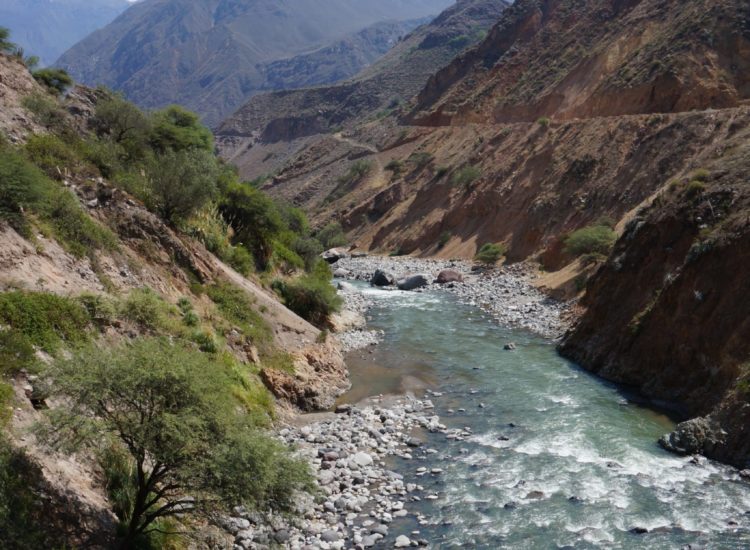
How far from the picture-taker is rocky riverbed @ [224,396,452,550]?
422 inches

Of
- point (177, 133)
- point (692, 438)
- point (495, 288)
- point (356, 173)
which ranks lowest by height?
point (692, 438)

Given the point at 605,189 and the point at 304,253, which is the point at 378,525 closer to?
the point at 304,253

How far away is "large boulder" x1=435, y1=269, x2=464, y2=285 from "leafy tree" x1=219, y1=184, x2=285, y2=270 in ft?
47.2

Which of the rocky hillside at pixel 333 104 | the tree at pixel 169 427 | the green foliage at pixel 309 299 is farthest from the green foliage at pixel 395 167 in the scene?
the tree at pixel 169 427

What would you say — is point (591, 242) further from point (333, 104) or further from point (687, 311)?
point (333, 104)

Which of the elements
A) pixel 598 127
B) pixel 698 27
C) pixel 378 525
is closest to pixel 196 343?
pixel 378 525

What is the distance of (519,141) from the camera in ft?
189

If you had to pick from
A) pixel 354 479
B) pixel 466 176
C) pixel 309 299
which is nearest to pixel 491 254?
pixel 466 176

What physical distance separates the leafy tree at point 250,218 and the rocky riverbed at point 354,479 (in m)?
13.0

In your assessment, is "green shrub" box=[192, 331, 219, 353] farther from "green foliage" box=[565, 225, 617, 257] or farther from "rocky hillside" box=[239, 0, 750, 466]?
"green foliage" box=[565, 225, 617, 257]

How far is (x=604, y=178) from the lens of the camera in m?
42.3

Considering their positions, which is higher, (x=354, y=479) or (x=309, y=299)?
(x=309, y=299)

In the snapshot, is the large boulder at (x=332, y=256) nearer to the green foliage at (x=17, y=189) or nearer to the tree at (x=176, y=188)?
the tree at (x=176, y=188)

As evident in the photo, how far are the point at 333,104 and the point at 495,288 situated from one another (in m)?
117
